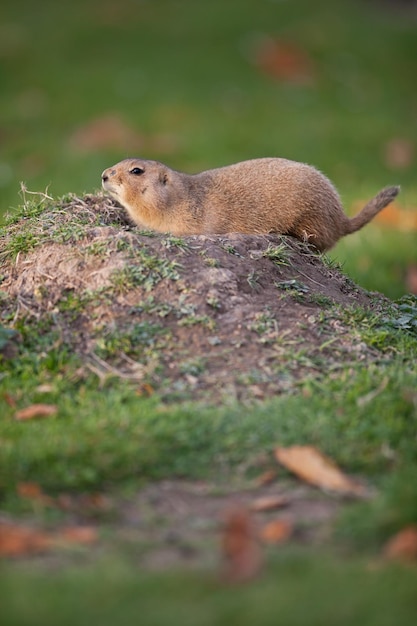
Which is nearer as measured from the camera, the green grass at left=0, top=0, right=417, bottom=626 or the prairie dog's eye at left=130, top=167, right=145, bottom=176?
the green grass at left=0, top=0, right=417, bottom=626

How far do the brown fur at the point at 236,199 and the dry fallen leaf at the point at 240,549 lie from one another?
119 inches

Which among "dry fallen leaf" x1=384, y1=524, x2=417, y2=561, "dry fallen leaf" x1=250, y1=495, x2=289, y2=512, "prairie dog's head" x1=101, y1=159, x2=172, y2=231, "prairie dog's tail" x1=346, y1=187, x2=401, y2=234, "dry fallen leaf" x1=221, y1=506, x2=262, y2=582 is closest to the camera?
"dry fallen leaf" x1=221, y1=506, x2=262, y2=582

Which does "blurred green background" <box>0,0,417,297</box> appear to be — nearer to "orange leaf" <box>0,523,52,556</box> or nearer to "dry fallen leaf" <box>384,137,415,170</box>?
"dry fallen leaf" <box>384,137,415,170</box>

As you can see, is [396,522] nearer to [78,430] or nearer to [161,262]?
[78,430]

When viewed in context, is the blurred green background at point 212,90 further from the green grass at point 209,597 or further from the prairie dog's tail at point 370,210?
the green grass at point 209,597

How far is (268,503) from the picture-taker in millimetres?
3910

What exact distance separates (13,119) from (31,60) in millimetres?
2608

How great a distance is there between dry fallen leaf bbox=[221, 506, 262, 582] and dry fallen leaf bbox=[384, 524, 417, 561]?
1.58 feet

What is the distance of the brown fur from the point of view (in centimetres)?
640

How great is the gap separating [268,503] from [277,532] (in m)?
0.24

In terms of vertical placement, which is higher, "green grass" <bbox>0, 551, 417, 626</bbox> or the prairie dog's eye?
the prairie dog's eye

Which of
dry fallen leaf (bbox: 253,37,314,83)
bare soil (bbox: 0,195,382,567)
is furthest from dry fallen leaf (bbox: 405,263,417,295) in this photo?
dry fallen leaf (bbox: 253,37,314,83)

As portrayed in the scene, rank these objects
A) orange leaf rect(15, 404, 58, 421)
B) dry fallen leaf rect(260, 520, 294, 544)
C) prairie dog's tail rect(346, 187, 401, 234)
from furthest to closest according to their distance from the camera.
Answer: prairie dog's tail rect(346, 187, 401, 234), orange leaf rect(15, 404, 58, 421), dry fallen leaf rect(260, 520, 294, 544)

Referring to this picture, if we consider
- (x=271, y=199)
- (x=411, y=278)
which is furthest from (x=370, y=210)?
(x=411, y=278)
